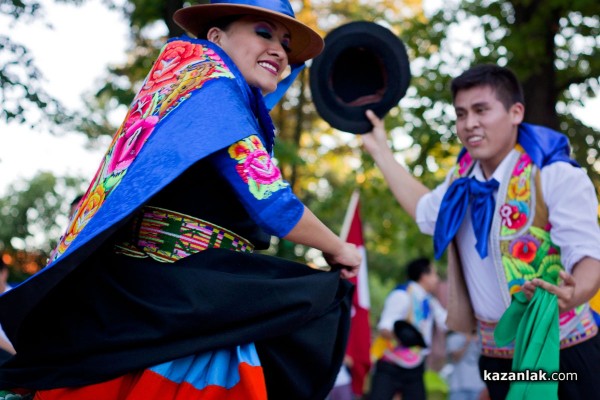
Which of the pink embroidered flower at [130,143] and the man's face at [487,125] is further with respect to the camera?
the man's face at [487,125]

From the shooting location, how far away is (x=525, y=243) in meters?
3.71

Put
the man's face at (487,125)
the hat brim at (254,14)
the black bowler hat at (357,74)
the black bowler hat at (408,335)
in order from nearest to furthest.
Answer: the hat brim at (254,14), the man's face at (487,125), the black bowler hat at (357,74), the black bowler hat at (408,335)

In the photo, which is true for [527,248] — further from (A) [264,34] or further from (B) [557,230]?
(A) [264,34]

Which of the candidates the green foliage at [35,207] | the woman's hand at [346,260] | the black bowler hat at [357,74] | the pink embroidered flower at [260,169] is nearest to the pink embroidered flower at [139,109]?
the pink embroidered flower at [260,169]

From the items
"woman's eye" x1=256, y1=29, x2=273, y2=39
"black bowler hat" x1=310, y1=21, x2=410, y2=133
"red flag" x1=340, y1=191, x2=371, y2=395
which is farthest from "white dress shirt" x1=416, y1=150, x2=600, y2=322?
"red flag" x1=340, y1=191, x2=371, y2=395

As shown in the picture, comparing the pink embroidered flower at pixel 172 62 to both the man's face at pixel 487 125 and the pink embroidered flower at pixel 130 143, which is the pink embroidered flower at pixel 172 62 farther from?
the man's face at pixel 487 125

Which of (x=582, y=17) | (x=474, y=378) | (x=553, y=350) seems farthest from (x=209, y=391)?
(x=582, y=17)

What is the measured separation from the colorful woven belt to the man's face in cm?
170

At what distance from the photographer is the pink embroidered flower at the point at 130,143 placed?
2707mm

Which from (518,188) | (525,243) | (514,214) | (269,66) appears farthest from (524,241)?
Result: (269,66)

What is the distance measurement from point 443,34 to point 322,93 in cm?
733

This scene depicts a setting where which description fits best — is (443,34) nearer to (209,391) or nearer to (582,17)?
(582,17)

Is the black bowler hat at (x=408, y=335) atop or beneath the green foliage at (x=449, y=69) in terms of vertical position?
beneath

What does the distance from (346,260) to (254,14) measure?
105cm
